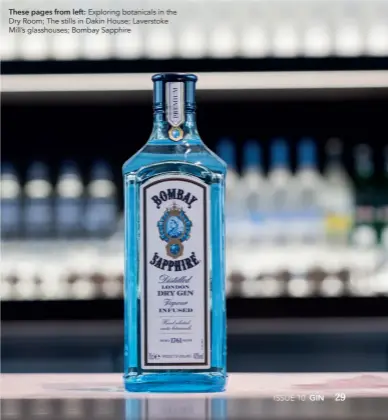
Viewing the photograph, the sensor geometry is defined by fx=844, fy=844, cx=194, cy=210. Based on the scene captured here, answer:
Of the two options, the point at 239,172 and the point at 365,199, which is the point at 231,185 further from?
the point at 365,199

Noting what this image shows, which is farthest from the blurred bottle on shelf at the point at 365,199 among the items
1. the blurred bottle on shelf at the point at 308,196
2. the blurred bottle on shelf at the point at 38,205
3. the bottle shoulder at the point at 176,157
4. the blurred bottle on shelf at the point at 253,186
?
the bottle shoulder at the point at 176,157

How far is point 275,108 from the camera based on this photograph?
2275 millimetres

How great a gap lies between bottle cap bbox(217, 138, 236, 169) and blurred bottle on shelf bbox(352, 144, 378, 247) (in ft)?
1.10

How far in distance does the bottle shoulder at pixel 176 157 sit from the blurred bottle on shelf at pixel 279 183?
1.31 metres

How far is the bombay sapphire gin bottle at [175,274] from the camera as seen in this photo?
0.81 m

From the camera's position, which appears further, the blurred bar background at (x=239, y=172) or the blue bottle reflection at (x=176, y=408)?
the blurred bar background at (x=239, y=172)

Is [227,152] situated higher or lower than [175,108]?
higher

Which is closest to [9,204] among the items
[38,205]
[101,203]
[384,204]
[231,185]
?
[38,205]

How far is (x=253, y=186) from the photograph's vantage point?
226 cm

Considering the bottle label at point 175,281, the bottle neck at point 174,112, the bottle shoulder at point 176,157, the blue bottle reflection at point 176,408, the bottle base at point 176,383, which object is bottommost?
the blue bottle reflection at point 176,408

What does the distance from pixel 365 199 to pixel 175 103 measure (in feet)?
5.02

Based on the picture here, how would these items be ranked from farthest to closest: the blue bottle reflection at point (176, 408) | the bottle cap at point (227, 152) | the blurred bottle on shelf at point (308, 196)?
the bottle cap at point (227, 152), the blurred bottle on shelf at point (308, 196), the blue bottle reflection at point (176, 408)

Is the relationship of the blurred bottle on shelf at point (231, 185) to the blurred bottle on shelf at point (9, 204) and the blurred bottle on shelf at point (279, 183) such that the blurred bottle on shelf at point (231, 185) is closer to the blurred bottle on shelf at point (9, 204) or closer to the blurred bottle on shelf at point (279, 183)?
the blurred bottle on shelf at point (279, 183)

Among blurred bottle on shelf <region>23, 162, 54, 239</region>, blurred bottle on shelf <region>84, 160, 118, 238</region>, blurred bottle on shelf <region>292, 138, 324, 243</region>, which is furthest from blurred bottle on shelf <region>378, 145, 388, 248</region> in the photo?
blurred bottle on shelf <region>23, 162, 54, 239</region>
